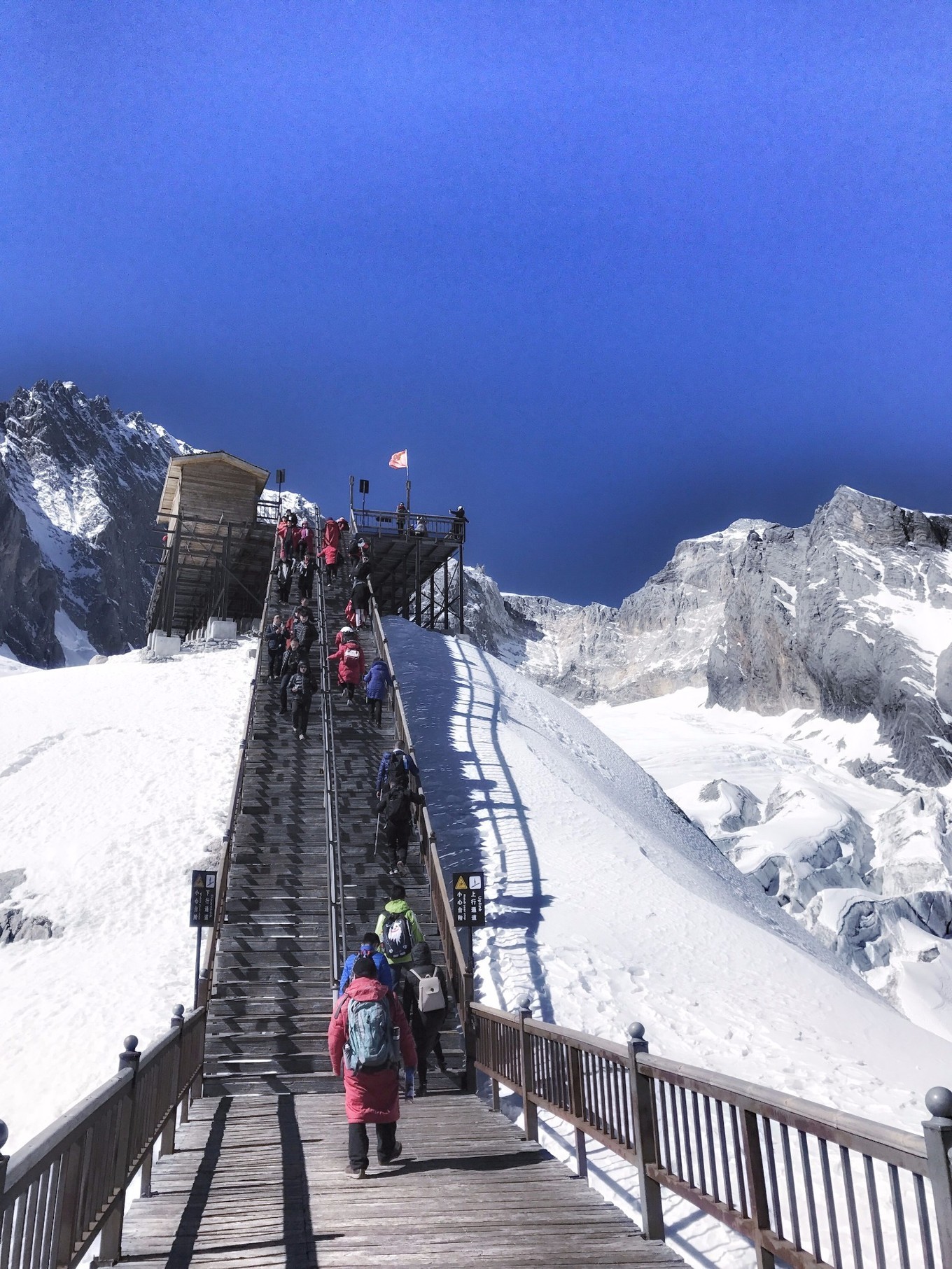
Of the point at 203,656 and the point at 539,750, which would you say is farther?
the point at 203,656

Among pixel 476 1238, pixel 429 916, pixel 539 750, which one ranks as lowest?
pixel 476 1238

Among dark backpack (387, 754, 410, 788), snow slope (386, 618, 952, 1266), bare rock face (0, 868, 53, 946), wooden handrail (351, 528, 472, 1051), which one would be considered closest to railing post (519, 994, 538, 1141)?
snow slope (386, 618, 952, 1266)

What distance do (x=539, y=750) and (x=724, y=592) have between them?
18037 centimetres

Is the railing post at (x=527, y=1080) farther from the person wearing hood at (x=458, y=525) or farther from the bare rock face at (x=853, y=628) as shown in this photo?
the bare rock face at (x=853, y=628)

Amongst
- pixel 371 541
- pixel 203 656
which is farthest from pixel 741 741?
pixel 203 656

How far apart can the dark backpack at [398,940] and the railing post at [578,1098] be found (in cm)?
321

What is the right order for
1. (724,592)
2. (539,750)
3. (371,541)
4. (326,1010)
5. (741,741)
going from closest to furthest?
(326,1010) < (539,750) < (371,541) < (741,741) < (724,592)

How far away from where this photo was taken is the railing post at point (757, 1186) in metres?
3.95

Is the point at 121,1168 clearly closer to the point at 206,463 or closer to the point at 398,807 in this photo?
the point at 398,807

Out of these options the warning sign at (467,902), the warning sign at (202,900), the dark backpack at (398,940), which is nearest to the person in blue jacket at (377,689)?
the warning sign at (467,902)

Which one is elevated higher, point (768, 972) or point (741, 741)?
point (741, 741)

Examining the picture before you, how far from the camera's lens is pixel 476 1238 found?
4703 mm

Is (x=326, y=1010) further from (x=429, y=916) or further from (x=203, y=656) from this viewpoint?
(x=203, y=656)

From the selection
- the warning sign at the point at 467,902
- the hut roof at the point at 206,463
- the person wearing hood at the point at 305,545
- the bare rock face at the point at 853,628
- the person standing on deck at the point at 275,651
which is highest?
the bare rock face at the point at 853,628
